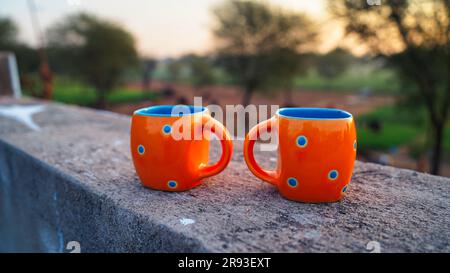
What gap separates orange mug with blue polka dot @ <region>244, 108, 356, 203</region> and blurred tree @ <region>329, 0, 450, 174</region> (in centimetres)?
434

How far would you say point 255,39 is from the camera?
451 inches

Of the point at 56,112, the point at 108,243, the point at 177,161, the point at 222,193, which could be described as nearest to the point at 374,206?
the point at 222,193

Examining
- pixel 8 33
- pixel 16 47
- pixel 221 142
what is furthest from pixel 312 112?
pixel 8 33

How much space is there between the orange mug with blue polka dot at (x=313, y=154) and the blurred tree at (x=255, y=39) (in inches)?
413

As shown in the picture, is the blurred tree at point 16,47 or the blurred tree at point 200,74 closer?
the blurred tree at point 16,47

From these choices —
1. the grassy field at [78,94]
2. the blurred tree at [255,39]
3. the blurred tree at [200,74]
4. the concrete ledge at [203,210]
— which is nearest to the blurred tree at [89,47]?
the grassy field at [78,94]

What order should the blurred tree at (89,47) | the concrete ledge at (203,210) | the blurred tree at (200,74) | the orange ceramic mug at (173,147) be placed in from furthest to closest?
1. the blurred tree at (200,74)
2. the blurred tree at (89,47)
3. the orange ceramic mug at (173,147)
4. the concrete ledge at (203,210)

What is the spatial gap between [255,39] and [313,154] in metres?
11.0

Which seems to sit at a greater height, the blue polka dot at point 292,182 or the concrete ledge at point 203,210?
the blue polka dot at point 292,182

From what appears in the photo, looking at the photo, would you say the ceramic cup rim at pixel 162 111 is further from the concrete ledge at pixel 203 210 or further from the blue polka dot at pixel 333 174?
the blue polka dot at pixel 333 174

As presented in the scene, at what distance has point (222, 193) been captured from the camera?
3.79 feet

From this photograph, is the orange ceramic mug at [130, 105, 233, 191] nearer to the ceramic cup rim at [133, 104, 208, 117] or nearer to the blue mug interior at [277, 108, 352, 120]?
the ceramic cup rim at [133, 104, 208, 117]

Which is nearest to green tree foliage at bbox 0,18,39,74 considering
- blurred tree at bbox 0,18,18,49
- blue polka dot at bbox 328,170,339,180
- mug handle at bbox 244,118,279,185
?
blurred tree at bbox 0,18,18,49

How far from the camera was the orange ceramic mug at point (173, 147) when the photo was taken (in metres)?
1.08
